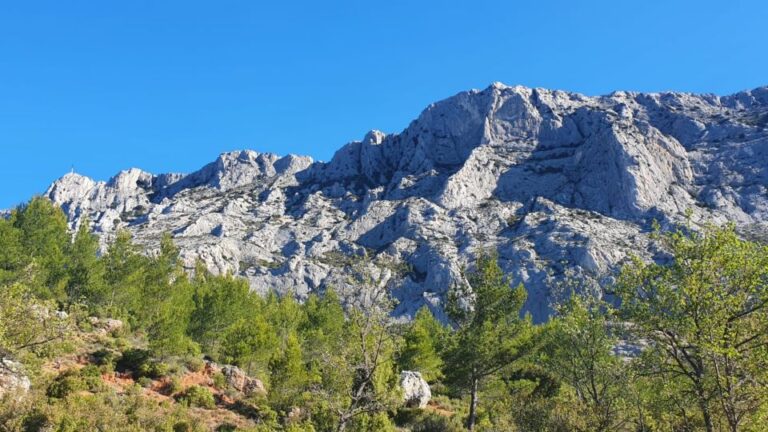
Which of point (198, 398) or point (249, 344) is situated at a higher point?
point (249, 344)

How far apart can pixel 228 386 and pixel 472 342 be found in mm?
17719

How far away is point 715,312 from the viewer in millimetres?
15398

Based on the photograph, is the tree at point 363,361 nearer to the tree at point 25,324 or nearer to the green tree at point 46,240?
the tree at point 25,324

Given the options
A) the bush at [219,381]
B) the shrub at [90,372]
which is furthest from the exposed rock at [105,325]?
the bush at [219,381]

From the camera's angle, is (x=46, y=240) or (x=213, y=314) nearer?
(x=213, y=314)

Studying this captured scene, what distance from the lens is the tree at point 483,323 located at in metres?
32.1

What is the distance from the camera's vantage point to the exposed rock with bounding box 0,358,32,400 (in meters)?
21.4

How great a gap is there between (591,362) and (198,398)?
24010 mm

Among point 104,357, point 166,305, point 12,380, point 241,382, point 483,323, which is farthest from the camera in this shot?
point 166,305

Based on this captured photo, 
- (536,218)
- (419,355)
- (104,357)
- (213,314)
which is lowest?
(104,357)

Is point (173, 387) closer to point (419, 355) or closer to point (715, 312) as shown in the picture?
point (419, 355)

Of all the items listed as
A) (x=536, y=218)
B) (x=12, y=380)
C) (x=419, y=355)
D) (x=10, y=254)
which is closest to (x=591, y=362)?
(x=419, y=355)

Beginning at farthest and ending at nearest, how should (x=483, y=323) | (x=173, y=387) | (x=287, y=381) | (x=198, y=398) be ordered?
(x=483, y=323) < (x=287, y=381) < (x=173, y=387) < (x=198, y=398)

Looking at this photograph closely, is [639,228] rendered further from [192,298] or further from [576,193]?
[192,298]
